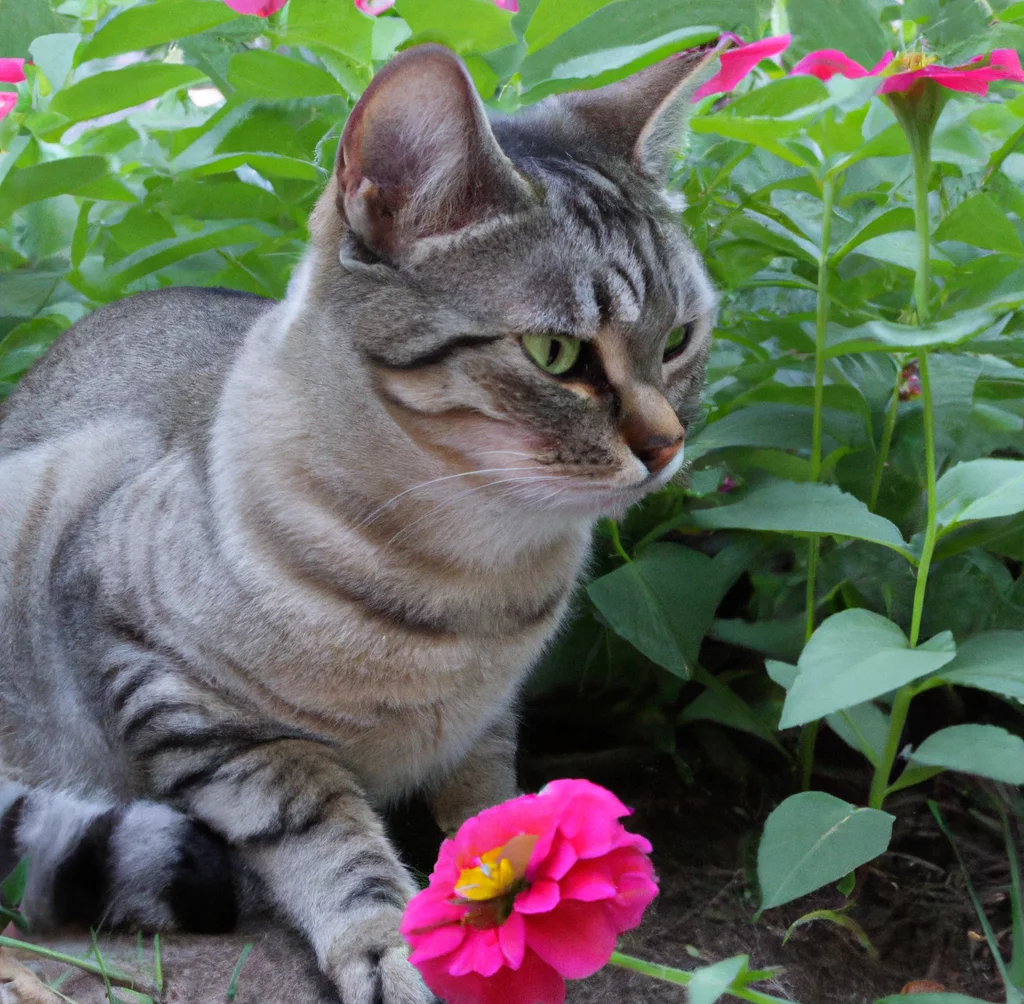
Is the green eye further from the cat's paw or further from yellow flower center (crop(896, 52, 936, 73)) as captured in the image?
the cat's paw

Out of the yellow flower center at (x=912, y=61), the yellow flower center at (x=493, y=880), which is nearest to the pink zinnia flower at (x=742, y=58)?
the yellow flower center at (x=912, y=61)

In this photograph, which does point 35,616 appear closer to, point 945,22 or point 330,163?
point 330,163

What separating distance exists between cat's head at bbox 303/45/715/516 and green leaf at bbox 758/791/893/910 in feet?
1.34

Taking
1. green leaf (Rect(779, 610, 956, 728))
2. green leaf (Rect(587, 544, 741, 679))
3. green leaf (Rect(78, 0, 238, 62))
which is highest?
green leaf (Rect(78, 0, 238, 62))

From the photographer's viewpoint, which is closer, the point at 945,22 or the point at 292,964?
the point at 292,964

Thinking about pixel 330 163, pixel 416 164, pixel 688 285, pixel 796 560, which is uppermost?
pixel 416 164

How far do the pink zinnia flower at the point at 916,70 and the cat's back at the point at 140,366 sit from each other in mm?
875

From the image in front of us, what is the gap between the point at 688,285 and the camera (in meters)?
1.44

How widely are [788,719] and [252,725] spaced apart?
0.73 metres

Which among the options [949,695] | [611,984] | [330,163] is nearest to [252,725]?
[611,984]

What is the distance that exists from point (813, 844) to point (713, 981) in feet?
0.94

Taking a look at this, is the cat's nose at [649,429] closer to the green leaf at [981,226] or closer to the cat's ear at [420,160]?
the cat's ear at [420,160]

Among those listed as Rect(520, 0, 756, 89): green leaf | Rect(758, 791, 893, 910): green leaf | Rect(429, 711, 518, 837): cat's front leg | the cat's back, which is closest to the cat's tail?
Rect(429, 711, 518, 837): cat's front leg

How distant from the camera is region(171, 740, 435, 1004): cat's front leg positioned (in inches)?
50.6
